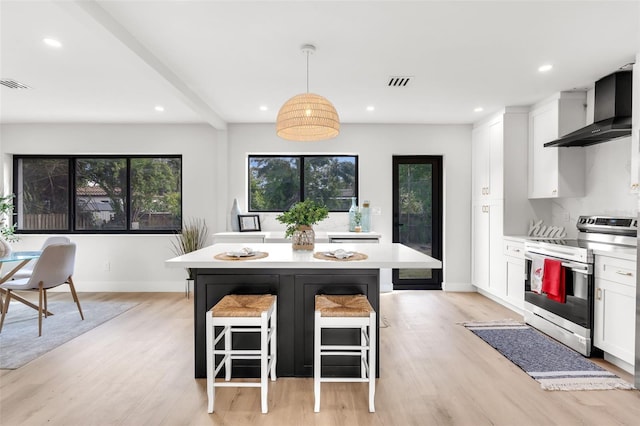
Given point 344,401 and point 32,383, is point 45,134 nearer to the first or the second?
point 32,383

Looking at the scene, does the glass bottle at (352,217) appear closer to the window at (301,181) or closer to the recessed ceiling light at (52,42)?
the window at (301,181)

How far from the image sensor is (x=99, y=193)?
5.28 m

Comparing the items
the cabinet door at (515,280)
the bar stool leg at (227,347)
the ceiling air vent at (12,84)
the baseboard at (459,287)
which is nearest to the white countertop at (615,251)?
the cabinet door at (515,280)

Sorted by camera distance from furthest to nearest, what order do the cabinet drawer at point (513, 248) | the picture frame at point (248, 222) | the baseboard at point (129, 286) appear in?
the baseboard at point (129, 286), the picture frame at point (248, 222), the cabinet drawer at point (513, 248)

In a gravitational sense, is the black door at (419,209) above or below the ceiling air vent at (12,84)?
below

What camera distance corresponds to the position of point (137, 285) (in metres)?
5.14

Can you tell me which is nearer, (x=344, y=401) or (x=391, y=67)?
(x=344, y=401)

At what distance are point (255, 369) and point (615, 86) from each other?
4.05m

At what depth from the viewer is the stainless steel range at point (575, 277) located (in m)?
2.88

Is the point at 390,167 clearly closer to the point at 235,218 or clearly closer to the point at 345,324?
the point at 235,218

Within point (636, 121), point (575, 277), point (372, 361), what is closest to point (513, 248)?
point (575, 277)

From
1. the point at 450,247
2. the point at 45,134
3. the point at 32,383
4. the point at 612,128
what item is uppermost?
the point at 45,134

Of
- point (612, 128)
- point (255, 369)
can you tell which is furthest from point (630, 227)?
point (255, 369)

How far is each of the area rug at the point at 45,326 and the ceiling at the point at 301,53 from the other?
2520 millimetres
